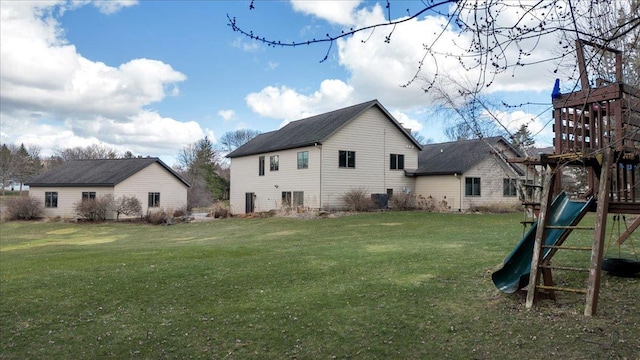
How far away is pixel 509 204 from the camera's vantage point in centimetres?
2819

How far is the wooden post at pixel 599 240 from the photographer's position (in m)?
5.38

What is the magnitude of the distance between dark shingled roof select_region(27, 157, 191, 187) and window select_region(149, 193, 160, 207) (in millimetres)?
2180

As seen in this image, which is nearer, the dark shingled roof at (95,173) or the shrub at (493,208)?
the shrub at (493,208)

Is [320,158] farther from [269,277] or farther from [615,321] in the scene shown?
[615,321]

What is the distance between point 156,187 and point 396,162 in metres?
18.6

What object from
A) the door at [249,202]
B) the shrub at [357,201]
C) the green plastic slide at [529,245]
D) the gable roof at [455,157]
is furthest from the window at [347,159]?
the green plastic slide at [529,245]

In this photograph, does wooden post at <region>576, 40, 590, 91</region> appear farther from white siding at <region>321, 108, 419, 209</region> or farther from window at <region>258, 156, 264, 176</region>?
window at <region>258, 156, 264, 176</region>

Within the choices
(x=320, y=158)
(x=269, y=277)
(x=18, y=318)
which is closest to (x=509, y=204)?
(x=320, y=158)

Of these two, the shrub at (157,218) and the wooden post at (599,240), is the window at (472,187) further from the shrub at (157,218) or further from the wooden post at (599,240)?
the wooden post at (599,240)

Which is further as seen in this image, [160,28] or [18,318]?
[160,28]

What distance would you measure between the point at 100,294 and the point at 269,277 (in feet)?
10.2

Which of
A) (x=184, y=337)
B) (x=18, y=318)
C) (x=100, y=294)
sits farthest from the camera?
(x=100, y=294)

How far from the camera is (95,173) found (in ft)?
111

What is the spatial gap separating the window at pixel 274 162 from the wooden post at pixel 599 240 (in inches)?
959
